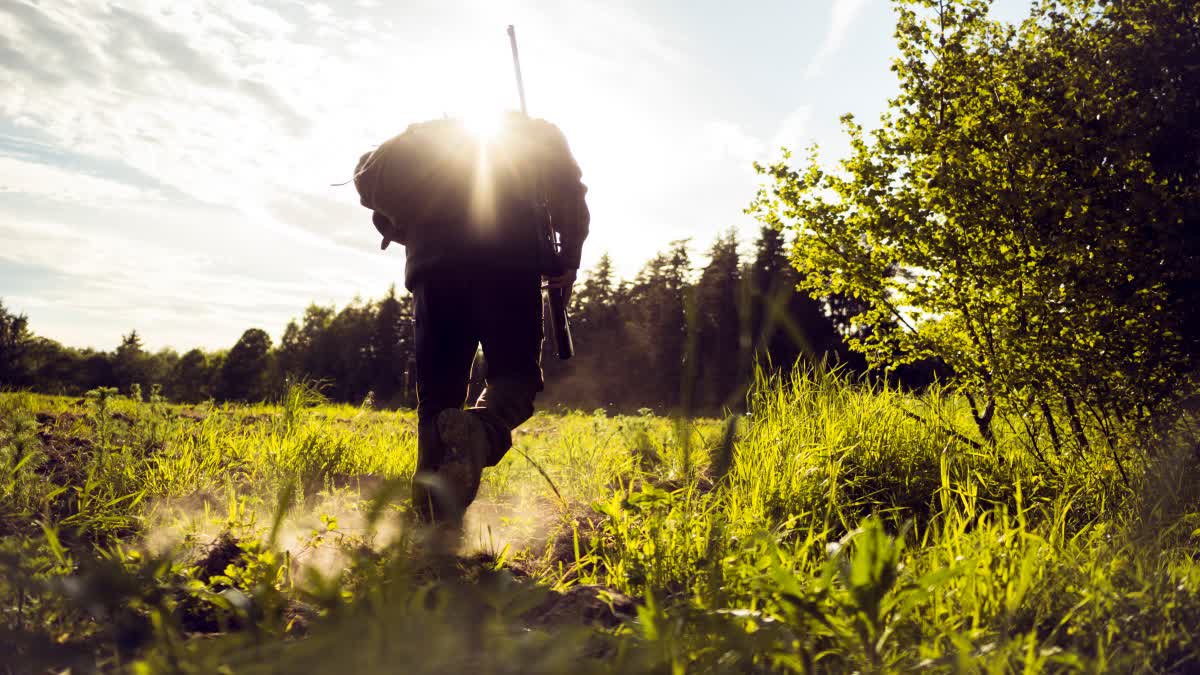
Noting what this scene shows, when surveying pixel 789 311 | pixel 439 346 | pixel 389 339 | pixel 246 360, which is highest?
pixel 389 339

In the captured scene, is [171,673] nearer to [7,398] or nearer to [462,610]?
[462,610]

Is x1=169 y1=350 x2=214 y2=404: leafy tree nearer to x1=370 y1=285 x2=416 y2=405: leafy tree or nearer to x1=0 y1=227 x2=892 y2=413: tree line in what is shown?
x1=0 y1=227 x2=892 y2=413: tree line

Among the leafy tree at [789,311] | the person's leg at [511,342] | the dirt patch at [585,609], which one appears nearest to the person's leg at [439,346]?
the person's leg at [511,342]

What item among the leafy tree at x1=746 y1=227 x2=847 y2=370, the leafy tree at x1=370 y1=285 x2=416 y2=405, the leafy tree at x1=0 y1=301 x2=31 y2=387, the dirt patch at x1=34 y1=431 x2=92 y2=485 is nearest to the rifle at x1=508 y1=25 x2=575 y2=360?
the dirt patch at x1=34 y1=431 x2=92 y2=485

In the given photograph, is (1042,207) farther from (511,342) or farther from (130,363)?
(130,363)

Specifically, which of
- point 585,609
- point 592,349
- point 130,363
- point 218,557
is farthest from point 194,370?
point 585,609

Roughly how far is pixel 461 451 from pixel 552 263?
1.01 metres

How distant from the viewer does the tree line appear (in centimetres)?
2727

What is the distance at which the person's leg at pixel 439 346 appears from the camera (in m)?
2.64

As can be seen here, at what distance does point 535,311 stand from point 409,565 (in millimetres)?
1268

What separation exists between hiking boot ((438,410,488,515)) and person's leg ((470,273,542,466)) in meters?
0.32

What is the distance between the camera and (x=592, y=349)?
36.3m

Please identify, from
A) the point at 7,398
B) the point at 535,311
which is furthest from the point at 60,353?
the point at 535,311

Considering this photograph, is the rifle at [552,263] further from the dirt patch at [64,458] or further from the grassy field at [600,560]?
the dirt patch at [64,458]
